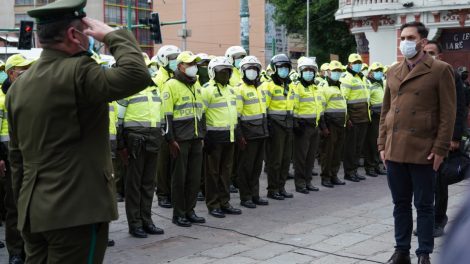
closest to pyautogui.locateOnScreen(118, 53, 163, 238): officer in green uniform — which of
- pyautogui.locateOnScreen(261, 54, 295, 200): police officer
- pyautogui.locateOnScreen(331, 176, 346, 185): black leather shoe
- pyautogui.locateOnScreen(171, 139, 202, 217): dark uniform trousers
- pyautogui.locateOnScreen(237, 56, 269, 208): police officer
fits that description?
pyautogui.locateOnScreen(171, 139, 202, 217): dark uniform trousers

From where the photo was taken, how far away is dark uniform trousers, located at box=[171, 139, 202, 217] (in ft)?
27.0

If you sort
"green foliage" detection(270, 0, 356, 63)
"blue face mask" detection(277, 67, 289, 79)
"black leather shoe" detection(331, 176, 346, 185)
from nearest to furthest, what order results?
1. "blue face mask" detection(277, 67, 289, 79)
2. "black leather shoe" detection(331, 176, 346, 185)
3. "green foliage" detection(270, 0, 356, 63)

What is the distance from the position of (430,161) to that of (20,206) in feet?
11.7

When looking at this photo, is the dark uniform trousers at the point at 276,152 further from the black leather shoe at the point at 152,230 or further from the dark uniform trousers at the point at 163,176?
the black leather shoe at the point at 152,230

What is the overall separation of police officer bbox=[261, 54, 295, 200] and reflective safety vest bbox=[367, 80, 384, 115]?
124 inches

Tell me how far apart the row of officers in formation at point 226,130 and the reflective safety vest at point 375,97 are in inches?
0.8

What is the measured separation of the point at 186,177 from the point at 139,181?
861 mm

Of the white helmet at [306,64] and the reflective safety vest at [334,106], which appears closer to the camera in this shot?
the white helmet at [306,64]

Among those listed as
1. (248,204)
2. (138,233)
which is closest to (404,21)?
(248,204)

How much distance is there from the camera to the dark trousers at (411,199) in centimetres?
578

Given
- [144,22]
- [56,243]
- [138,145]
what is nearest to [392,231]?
[138,145]

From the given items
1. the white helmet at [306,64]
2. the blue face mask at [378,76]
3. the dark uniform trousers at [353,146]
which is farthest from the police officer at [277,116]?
the blue face mask at [378,76]

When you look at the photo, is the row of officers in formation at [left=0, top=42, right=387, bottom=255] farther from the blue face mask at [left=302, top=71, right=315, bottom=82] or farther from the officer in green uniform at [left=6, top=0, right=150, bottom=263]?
the officer in green uniform at [left=6, top=0, right=150, bottom=263]

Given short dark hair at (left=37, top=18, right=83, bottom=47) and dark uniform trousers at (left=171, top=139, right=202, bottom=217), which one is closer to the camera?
short dark hair at (left=37, top=18, right=83, bottom=47)
